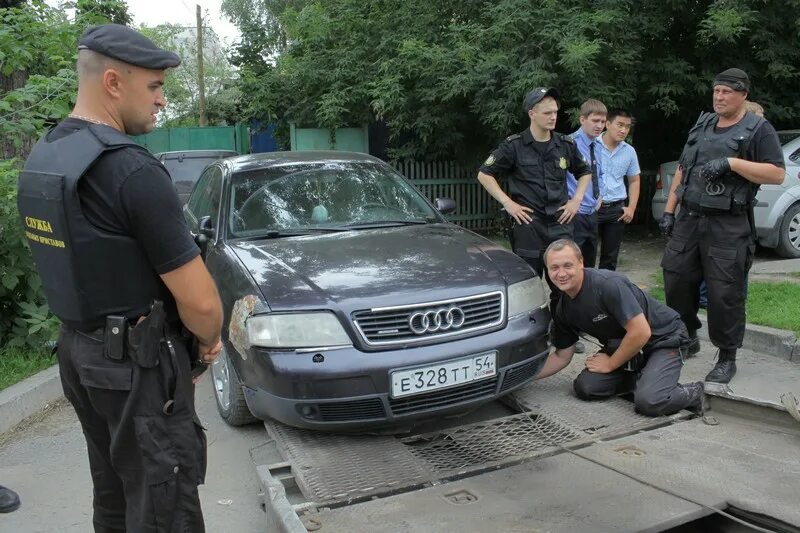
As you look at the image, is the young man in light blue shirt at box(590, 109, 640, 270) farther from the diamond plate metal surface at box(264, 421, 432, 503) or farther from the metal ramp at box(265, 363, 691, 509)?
the diamond plate metal surface at box(264, 421, 432, 503)

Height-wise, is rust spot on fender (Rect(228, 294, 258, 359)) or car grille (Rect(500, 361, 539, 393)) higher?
rust spot on fender (Rect(228, 294, 258, 359))

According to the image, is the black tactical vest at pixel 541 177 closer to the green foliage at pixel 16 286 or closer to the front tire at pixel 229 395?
the front tire at pixel 229 395

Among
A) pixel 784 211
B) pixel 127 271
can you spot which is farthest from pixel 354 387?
pixel 784 211

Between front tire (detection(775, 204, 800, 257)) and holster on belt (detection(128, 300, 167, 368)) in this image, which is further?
front tire (detection(775, 204, 800, 257))

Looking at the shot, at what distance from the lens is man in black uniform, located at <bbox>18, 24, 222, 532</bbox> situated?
1.96 metres

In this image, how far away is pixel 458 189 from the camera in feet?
40.6

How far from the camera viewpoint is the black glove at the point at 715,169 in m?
4.25

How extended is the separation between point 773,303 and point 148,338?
573 centimetres

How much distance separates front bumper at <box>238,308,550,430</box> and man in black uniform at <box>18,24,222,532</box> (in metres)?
1.14

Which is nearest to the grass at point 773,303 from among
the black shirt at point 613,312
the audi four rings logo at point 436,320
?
the black shirt at point 613,312

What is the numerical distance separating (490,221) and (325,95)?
3.61m

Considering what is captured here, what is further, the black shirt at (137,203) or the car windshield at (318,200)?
the car windshield at (318,200)

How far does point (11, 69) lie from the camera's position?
5793 millimetres

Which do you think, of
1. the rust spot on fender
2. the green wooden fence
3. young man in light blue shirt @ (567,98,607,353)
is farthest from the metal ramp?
the green wooden fence
